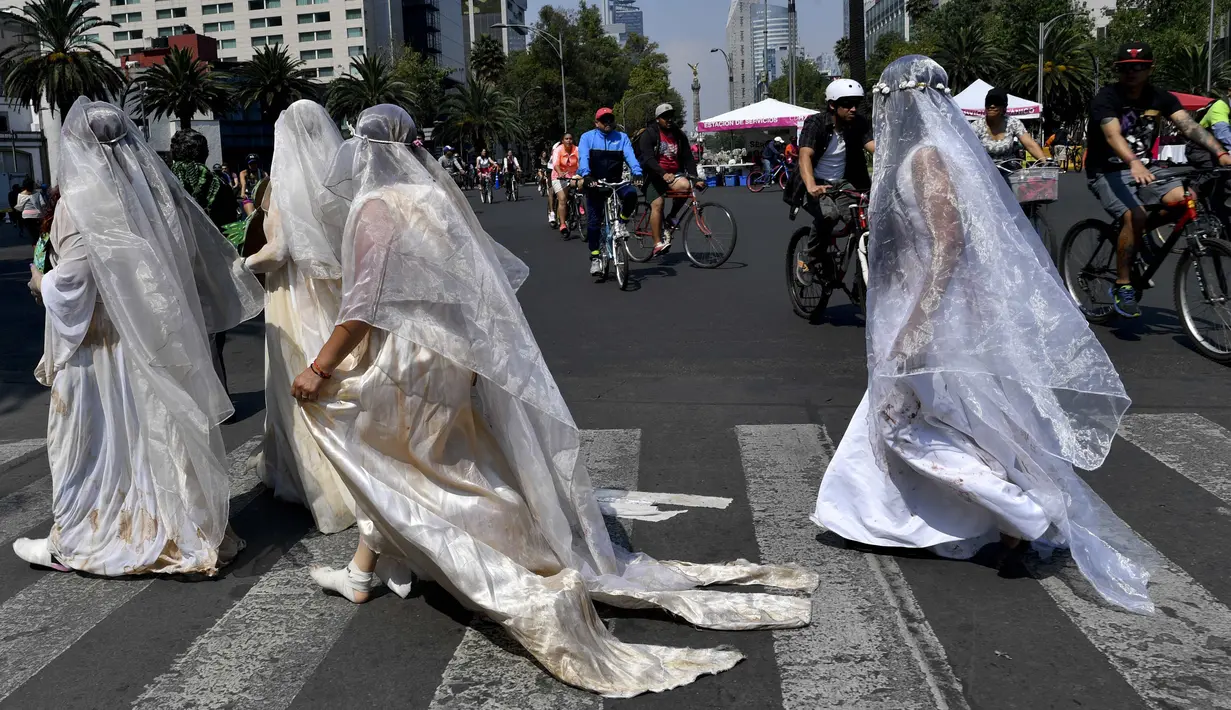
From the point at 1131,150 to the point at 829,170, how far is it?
228cm

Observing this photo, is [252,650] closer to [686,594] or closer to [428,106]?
[686,594]

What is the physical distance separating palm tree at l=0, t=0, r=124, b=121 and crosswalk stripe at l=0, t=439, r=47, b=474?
52348 mm

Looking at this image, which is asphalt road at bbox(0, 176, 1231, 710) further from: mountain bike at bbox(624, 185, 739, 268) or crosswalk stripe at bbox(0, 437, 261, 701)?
mountain bike at bbox(624, 185, 739, 268)

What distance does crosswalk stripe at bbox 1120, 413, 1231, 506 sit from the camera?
17.3ft

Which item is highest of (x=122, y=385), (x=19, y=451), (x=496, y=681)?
(x=122, y=385)

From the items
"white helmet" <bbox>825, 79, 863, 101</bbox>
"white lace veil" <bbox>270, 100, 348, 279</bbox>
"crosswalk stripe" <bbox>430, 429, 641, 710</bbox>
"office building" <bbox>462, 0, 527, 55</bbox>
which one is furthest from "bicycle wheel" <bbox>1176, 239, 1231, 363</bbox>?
Answer: "office building" <bbox>462, 0, 527, 55</bbox>

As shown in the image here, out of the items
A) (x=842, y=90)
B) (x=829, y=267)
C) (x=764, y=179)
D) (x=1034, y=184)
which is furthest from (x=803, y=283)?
(x=764, y=179)

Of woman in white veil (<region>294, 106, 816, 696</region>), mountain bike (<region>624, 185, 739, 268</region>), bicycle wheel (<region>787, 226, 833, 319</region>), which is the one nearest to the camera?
woman in white veil (<region>294, 106, 816, 696</region>)

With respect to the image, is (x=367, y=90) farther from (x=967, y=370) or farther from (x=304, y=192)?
(x=967, y=370)

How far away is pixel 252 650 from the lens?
3.78m

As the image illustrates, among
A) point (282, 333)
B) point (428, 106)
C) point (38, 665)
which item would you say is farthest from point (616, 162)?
point (428, 106)

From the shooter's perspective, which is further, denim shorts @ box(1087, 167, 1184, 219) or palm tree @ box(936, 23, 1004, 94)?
palm tree @ box(936, 23, 1004, 94)

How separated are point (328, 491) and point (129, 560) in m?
0.86

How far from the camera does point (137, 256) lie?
438 cm
